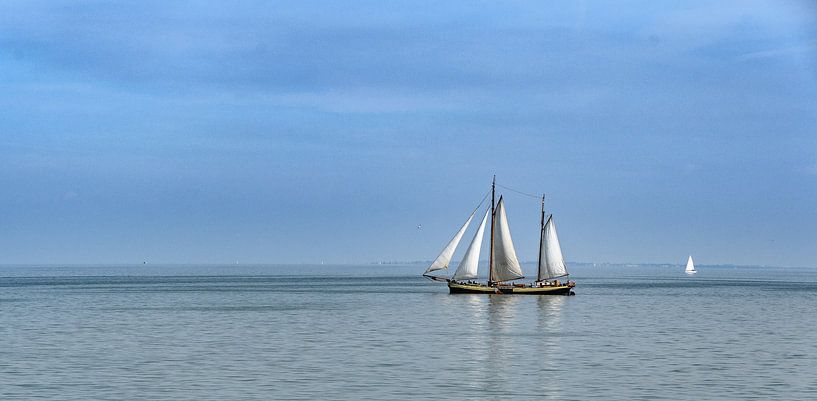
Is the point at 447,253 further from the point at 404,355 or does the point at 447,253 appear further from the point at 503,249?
the point at 404,355

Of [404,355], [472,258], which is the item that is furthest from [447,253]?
[404,355]

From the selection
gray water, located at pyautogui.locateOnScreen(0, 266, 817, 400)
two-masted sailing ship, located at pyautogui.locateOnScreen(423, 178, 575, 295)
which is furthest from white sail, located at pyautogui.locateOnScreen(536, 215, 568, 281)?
gray water, located at pyautogui.locateOnScreen(0, 266, 817, 400)

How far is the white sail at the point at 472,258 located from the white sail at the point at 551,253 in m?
8.31

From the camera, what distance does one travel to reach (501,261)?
13538 cm

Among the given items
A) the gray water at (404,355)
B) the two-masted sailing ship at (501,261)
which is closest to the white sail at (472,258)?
the two-masted sailing ship at (501,261)

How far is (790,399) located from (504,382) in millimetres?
11797

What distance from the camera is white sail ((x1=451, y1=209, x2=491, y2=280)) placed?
133875 mm

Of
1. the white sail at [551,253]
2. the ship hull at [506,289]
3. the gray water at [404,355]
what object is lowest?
the gray water at [404,355]

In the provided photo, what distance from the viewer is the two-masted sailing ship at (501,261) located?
134000 mm

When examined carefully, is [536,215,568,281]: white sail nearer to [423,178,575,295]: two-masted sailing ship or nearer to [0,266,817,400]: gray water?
[423,178,575,295]: two-masted sailing ship

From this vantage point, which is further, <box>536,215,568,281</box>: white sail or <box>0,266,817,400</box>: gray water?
<box>536,215,568,281</box>: white sail

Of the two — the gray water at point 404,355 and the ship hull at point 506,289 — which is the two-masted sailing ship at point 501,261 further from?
the gray water at point 404,355

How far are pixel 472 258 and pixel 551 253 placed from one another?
10727 mm

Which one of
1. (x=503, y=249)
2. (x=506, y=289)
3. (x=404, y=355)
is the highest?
(x=503, y=249)
